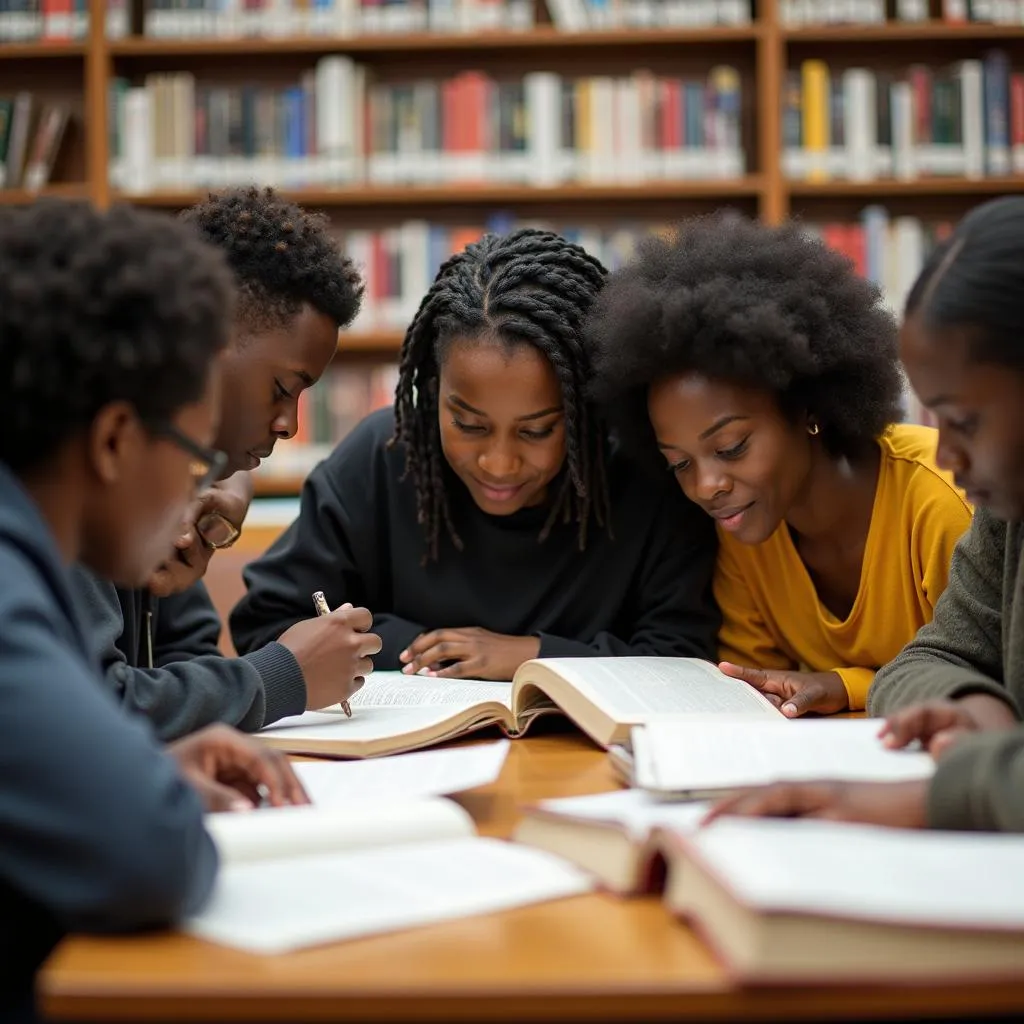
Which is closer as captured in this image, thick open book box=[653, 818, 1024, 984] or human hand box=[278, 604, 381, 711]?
thick open book box=[653, 818, 1024, 984]

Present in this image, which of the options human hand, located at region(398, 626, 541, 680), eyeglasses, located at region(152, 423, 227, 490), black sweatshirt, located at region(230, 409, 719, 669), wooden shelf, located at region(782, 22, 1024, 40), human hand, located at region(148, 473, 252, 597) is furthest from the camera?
wooden shelf, located at region(782, 22, 1024, 40)

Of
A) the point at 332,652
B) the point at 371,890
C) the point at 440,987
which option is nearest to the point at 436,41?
the point at 332,652

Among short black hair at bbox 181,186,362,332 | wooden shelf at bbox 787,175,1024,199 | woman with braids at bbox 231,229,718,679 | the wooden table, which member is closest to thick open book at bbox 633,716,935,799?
the wooden table

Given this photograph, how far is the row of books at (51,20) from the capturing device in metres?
3.59

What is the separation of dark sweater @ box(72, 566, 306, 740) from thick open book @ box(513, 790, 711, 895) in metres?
0.47

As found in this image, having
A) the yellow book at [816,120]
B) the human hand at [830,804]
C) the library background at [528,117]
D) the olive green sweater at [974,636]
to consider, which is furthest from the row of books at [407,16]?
the human hand at [830,804]

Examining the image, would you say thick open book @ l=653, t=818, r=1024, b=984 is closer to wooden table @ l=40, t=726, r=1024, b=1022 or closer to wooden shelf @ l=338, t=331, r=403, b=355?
wooden table @ l=40, t=726, r=1024, b=1022

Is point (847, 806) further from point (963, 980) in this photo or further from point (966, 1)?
point (966, 1)

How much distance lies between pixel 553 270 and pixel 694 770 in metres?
1.01

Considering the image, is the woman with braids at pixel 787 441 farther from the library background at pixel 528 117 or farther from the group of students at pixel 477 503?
the library background at pixel 528 117

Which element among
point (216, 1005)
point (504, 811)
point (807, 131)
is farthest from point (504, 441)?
point (807, 131)

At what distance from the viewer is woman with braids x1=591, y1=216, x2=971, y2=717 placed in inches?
67.4

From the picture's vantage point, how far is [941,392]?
1156 mm

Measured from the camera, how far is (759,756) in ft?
3.61
